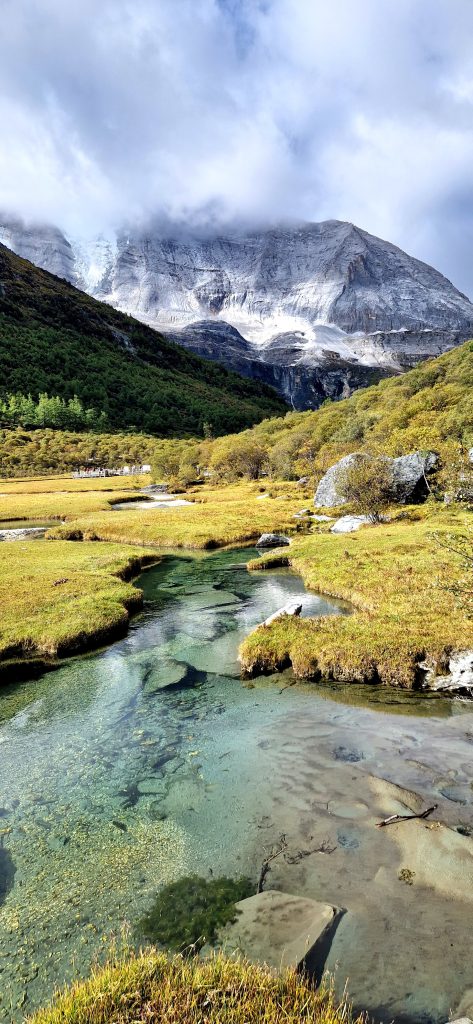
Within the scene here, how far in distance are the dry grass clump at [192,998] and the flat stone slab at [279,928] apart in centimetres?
71

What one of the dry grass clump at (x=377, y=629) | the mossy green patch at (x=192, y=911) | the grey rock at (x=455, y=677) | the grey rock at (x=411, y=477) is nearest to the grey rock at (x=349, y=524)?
the grey rock at (x=411, y=477)

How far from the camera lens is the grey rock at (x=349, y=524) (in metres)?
53.7

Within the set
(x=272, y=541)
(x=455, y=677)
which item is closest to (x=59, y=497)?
(x=272, y=541)

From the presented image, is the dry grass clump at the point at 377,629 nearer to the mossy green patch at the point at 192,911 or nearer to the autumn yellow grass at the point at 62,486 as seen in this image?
the mossy green patch at the point at 192,911

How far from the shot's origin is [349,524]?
5478 cm

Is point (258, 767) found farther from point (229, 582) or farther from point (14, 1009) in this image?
point (229, 582)

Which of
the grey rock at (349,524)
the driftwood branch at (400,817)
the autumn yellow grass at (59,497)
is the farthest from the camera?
the autumn yellow grass at (59,497)

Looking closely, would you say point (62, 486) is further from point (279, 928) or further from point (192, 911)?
point (279, 928)

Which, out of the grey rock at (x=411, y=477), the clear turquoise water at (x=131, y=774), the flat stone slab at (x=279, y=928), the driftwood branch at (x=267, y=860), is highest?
the grey rock at (x=411, y=477)

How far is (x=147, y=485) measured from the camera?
128 meters

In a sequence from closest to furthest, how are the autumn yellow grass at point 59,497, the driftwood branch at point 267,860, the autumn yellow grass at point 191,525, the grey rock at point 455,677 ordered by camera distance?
the driftwood branch at point 267,860 → the grey rock at point 455,677 → the autumn yellow grass at point 191,525 → the autumn yellow grass at point 59,497

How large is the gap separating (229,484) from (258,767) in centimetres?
11355

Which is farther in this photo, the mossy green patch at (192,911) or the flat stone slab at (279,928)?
the mossy green patch at (192,911)

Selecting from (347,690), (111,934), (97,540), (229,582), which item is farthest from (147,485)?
(111,934)
